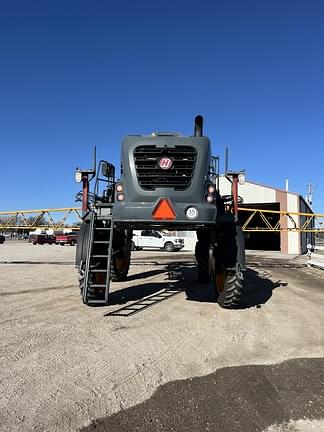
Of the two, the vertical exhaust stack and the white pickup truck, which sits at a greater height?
the vertical exhaust stack

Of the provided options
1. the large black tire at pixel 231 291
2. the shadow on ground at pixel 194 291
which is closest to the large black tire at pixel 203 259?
the shadow on ground at pixel 194 291

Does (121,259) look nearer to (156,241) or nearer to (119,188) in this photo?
(119,188)

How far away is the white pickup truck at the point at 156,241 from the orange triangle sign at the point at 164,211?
28167mm

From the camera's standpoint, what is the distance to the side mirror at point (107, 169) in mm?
7840

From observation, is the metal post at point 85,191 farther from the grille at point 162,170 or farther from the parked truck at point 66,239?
the parked truck at point 66,239

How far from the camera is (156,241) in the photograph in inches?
1388

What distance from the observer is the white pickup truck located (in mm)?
34625

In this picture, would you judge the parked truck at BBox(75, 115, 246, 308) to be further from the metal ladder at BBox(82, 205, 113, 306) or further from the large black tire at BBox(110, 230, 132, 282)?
the large black tire at BBox(110, 230, 132, 282)

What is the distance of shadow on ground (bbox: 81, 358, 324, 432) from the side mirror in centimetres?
506

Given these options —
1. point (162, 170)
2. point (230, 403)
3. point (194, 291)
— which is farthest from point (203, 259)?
point (230, 403)

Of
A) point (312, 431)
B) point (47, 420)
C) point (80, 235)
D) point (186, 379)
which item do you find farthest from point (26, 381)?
point (80, 235)

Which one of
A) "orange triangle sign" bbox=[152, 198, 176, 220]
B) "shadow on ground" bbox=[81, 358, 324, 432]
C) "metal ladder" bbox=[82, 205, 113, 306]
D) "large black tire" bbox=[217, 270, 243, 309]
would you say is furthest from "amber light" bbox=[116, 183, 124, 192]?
"shadow on ground" bbox=[81, 358, 324, 432]

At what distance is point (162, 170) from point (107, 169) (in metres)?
1.91

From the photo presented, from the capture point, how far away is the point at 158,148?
6.61m
